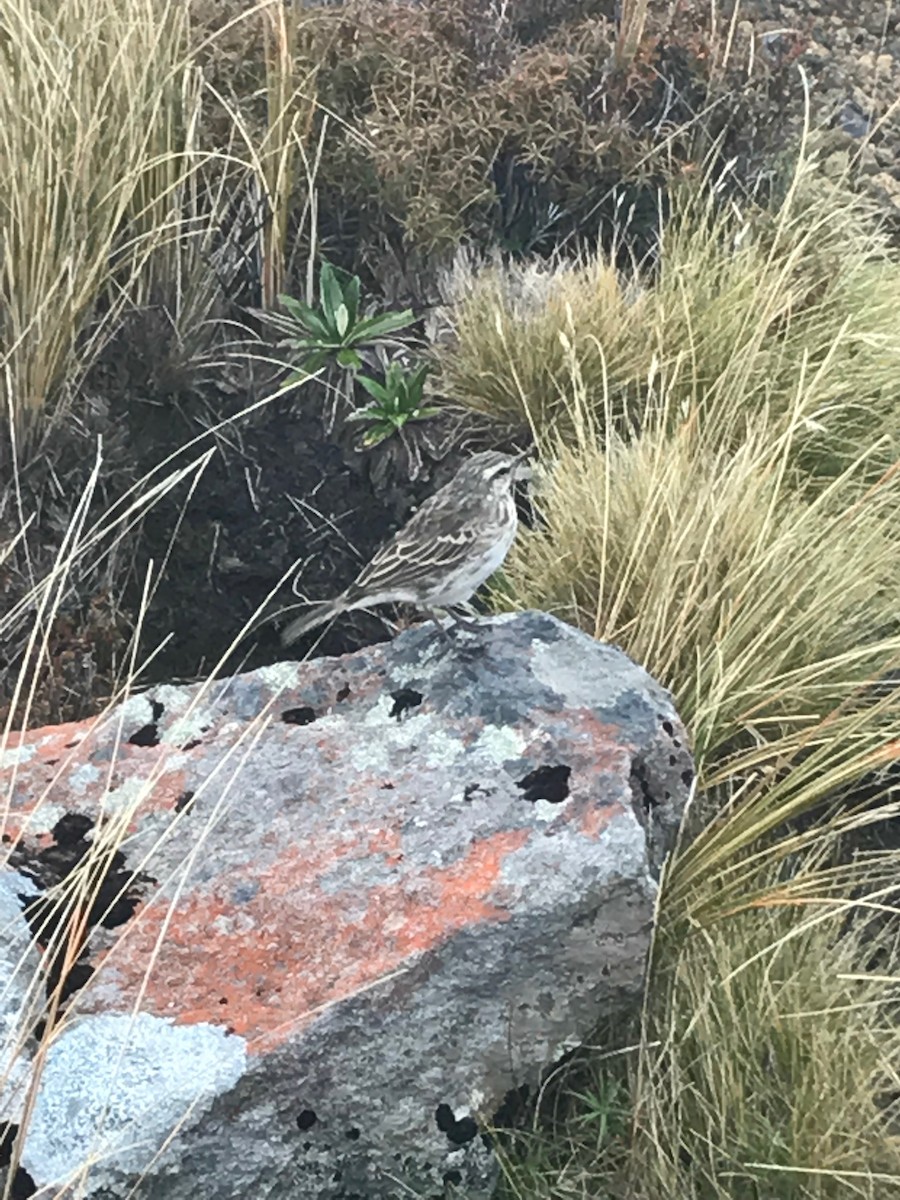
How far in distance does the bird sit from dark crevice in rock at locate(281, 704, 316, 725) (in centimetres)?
47

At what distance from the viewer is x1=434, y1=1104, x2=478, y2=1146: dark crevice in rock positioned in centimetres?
259

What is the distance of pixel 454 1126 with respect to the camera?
103 inches

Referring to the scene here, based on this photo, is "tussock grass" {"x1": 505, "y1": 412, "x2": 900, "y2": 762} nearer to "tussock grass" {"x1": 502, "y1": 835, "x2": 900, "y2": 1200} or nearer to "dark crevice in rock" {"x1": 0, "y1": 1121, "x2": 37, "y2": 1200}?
"tussock grass" {"x1": 502, "y1": 835, "x2": 900, "y2": 1200}

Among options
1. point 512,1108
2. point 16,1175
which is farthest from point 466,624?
point 16,1175

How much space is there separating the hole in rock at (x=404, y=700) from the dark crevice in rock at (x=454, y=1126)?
87 centimetres

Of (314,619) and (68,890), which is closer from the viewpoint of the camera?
(68,890)

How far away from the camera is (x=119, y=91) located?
15.5ft

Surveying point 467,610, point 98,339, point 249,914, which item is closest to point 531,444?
point 467,610

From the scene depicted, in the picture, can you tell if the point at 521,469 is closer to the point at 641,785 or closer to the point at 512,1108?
the point at 641,785

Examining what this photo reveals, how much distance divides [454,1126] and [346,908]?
1.51ft

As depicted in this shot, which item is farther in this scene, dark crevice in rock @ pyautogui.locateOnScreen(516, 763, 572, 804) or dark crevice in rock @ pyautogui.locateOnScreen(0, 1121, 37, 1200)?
dark crevice in rock @ pyautogui.locateOnScreen(516, 763, 572, 804)

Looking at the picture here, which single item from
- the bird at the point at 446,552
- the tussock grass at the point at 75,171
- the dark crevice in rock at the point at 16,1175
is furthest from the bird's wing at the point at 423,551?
the dark crevice in rock at the point at 16,1175

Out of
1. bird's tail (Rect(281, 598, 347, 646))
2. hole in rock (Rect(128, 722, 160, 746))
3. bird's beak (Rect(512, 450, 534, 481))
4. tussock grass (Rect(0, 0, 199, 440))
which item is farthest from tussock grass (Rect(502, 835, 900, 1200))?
tussock grass (Rect(0, 0, 199, 440))

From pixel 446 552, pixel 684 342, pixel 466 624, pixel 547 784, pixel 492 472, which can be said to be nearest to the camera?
pixel 547 784
